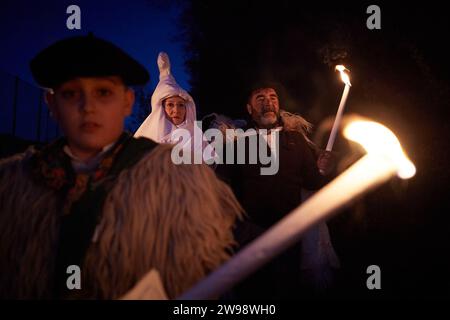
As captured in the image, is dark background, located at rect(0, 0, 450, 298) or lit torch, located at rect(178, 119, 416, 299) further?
dark background, located at rect(0, 0, 450, 298)

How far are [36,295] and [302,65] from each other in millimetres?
4377

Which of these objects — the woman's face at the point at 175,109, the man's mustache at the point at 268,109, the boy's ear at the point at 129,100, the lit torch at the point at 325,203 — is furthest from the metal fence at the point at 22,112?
the lit torch at the point at 325,203

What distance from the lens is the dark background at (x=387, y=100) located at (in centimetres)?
412

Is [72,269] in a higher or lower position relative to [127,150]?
lower

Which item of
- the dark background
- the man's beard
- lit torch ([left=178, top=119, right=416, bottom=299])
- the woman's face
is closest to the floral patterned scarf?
lit torch ([left=178, top=119, right=416, bottom=299])

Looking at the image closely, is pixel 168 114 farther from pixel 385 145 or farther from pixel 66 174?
pixel 385 145

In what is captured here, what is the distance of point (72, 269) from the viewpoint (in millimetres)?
1392

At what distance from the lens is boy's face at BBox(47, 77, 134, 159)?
1519mm

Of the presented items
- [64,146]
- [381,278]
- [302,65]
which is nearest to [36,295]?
[64,146]

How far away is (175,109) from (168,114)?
102 mm

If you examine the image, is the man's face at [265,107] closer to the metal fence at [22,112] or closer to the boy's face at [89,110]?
the boy's face at [89,110]

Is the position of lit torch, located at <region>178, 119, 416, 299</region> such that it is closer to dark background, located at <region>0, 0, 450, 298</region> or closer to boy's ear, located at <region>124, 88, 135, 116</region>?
boy's ear, located at <region>124, 88, 135, 116</region>
